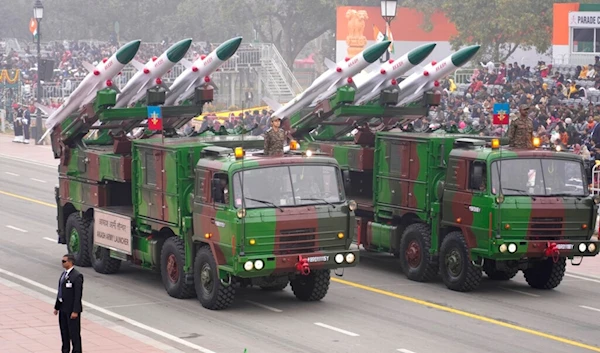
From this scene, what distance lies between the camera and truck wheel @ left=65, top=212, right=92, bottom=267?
25.4m

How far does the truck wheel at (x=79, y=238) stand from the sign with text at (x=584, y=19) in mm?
31825

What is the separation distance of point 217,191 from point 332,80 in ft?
31.1

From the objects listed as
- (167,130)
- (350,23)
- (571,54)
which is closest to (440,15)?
(350,23)

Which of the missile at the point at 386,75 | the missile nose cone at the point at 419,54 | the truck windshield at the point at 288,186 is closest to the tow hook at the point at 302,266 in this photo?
the truck windshield at the point at 288,186

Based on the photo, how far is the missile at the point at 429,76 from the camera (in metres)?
28.9

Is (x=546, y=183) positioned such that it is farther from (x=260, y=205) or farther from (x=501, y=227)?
(x=260, y=205)

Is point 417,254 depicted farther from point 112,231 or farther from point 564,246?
point 112,231

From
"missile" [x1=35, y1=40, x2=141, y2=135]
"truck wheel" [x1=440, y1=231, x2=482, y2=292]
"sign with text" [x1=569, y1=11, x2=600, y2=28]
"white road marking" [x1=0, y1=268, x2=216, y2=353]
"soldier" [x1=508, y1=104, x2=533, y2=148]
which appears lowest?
"white road marking" [x1=0, y1=268, x2=216, y2=353]

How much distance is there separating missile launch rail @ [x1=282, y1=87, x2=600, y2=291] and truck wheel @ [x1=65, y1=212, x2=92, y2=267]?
5.34 m

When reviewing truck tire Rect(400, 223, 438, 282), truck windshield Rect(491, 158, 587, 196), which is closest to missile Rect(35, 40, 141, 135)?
truck tire Rect(400, 223, 438, 282)

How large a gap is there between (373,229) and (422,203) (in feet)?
5.85

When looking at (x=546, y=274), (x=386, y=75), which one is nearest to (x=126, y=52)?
(x=386, y=75)

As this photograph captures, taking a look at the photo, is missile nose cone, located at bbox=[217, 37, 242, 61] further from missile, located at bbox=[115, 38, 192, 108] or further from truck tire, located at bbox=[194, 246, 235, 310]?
truck tire, located at bbox=[194, 246, 235, 310]

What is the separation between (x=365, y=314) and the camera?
20.8 metres
